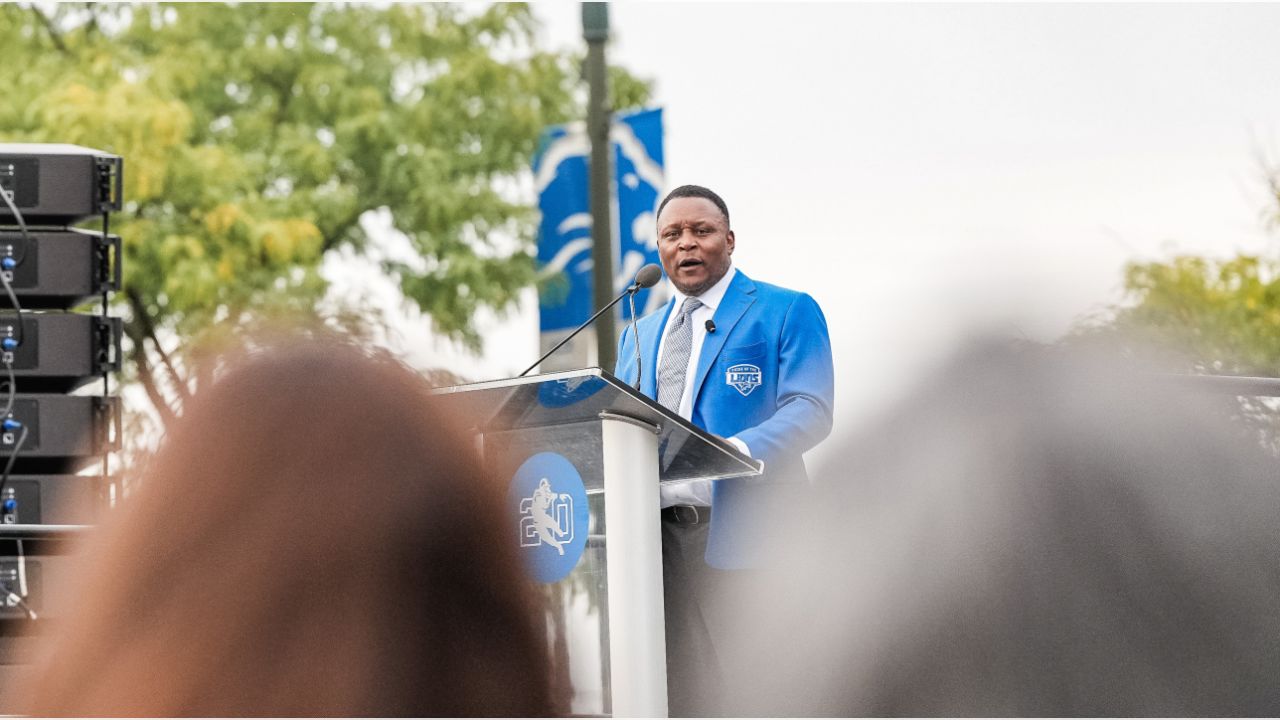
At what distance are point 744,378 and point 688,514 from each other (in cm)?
27

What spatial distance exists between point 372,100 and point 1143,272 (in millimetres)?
4947

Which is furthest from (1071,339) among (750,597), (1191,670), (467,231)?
(467,231)

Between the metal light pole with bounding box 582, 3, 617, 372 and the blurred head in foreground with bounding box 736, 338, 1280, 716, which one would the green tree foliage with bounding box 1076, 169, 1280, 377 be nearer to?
the blurred head in foreground with bounding box 736, 338, 1280, 716

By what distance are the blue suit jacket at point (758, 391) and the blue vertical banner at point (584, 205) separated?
2958 millimetres

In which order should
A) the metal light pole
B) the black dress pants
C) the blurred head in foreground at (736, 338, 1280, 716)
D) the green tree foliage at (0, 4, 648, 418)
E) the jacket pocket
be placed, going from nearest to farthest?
the black dress pants, the jacket pocket, the blurred head in foreground at (736, 338, 1280, 716), the metal light pole, the green tree foliage at (0, 4, 648, 418)

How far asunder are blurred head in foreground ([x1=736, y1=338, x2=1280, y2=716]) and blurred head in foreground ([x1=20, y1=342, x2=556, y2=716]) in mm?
2563

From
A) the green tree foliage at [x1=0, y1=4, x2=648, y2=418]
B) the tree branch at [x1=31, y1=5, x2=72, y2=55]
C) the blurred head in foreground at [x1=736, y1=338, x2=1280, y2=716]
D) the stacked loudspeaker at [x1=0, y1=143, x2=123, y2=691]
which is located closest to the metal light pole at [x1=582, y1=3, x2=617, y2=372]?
the blurred head in foreground at [x1=736, y1=338, x2=1280, y2=716]

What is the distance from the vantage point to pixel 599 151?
6.09m

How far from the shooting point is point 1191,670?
3.99 m

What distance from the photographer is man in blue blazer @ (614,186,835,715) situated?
238 cm

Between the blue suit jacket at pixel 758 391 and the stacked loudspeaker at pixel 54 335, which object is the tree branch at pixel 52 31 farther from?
the blue suit jacket at pixel 758 391

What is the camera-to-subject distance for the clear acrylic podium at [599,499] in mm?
1741

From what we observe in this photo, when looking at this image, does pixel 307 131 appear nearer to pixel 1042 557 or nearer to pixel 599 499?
pixel 1042 557

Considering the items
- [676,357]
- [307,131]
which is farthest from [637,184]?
[307,131]
